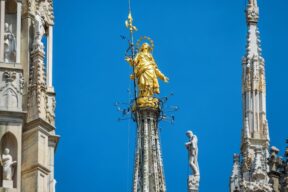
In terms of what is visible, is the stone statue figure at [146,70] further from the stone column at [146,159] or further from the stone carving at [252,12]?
the stone carving at [252,12]

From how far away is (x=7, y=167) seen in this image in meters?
46.8

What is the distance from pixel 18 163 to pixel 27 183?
0.56 metres

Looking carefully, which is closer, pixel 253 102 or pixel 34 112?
pixel 34 112

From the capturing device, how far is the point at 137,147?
9788 cm

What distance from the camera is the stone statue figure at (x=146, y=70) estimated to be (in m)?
96.4

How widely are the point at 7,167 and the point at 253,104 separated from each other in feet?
89.2

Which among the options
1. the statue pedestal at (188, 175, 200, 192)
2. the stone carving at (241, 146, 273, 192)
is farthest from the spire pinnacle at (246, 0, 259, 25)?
the statue pedestal at (188, 175, 200, 192)

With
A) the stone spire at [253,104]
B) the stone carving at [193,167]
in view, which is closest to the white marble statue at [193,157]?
the stone carving at [193,167]

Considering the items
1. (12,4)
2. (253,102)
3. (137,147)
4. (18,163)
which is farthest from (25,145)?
(137,147)

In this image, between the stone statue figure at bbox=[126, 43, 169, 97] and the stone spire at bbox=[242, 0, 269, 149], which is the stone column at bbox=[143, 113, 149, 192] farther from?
the stone spire at bbox=[242, 0, 269, 149]

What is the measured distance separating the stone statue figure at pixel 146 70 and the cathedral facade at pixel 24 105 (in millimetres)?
47096

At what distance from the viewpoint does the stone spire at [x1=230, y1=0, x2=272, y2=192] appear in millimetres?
68125

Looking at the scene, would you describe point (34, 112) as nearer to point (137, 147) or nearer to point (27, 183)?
point (27, 183)

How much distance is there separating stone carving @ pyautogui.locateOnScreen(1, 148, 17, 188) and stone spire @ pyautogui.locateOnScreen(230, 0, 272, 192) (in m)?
18.3
